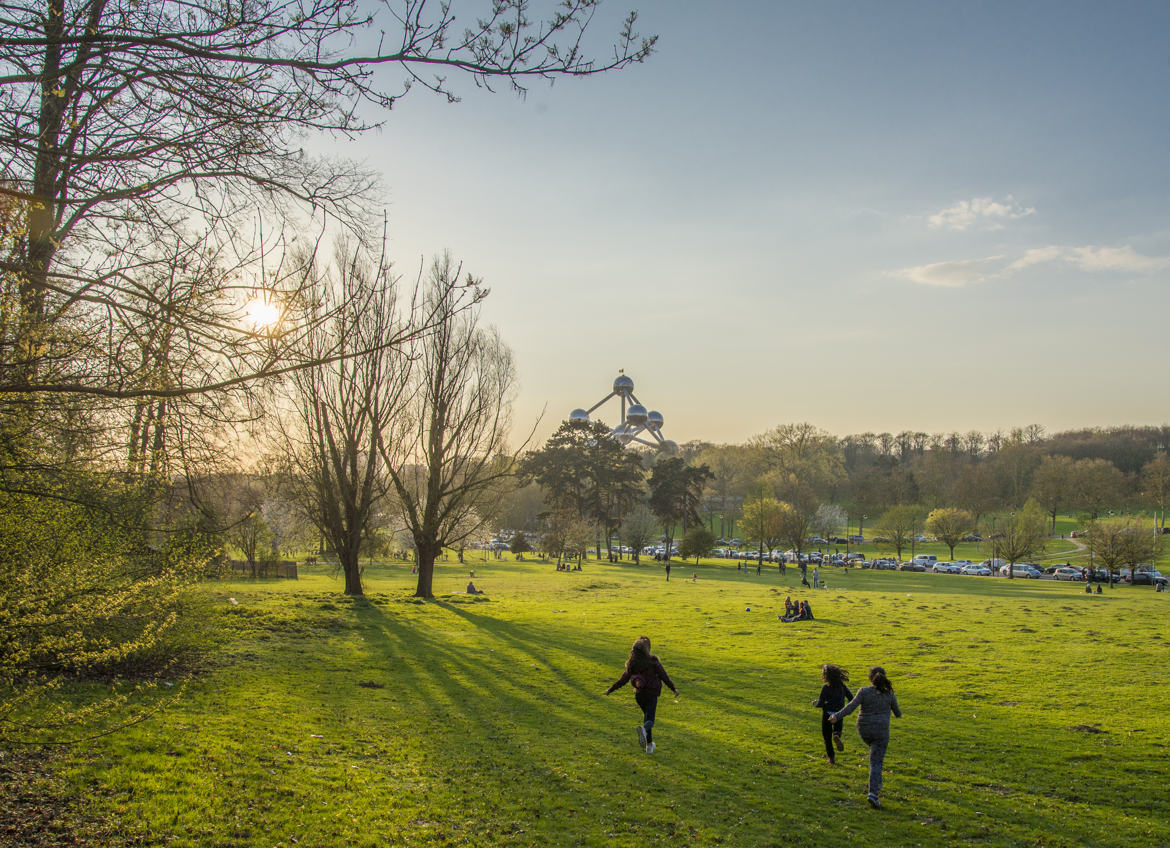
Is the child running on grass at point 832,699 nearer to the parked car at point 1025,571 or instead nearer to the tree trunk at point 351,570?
the tree trunk at point 351,570

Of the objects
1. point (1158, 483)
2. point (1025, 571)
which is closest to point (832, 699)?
point (1025, 571)

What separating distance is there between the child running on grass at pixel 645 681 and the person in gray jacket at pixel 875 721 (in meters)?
2.72

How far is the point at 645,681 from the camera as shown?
10.2 m

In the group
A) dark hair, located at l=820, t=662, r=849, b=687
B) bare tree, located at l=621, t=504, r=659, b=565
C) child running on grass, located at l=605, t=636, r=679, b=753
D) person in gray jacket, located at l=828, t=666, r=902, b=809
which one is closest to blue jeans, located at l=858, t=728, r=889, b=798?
person in gray jacket, located at l=828, t=666, r=902, b=809

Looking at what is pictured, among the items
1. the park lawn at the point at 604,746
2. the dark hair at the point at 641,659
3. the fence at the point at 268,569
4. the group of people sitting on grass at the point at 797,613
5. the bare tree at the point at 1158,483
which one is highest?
the bare tree at the point at 1158,483

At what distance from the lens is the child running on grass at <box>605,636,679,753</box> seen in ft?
33.4

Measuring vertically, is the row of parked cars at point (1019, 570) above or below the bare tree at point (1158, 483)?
below

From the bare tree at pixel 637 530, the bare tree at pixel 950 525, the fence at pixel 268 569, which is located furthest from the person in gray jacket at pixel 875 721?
the bare tree at pixel 950 525

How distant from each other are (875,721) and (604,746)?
416cm

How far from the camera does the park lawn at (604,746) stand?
7.43 meters

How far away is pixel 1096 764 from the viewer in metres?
10.1

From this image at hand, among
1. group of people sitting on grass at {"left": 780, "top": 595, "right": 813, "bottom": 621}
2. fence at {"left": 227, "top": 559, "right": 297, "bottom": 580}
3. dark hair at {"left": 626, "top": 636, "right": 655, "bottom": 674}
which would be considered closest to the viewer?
dark hair at {"left": 626, "top": 636, "right": 655, "bottom": 674}

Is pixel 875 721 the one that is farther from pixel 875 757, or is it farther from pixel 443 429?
pixel 443 429

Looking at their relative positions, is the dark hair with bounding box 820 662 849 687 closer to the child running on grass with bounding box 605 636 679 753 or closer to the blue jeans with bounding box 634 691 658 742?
the child running on grass with bounding box 605 636 679 753
